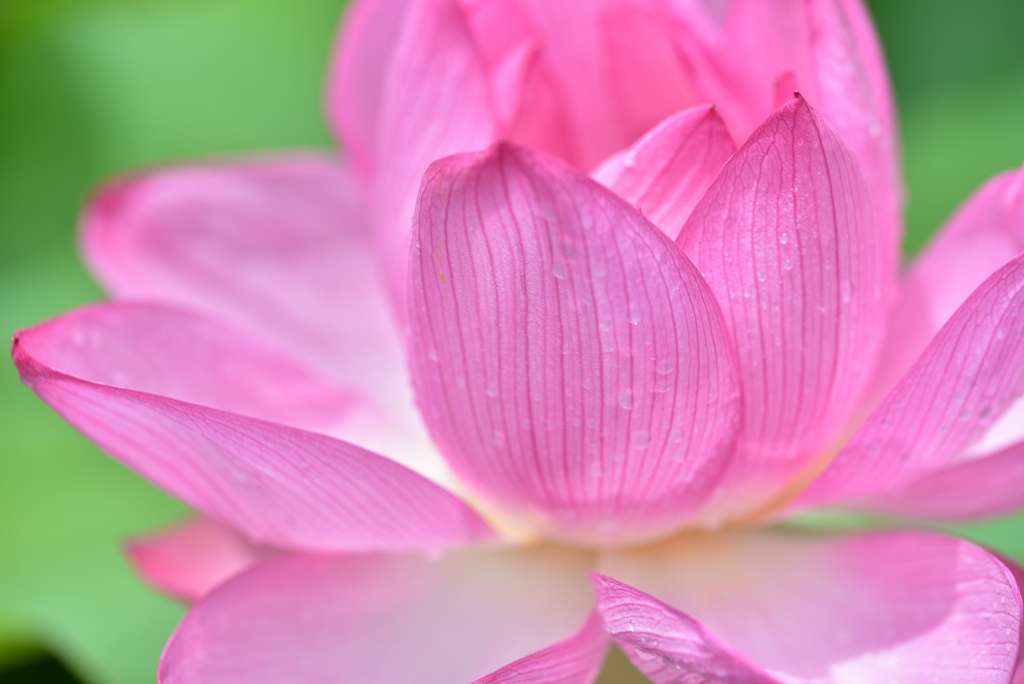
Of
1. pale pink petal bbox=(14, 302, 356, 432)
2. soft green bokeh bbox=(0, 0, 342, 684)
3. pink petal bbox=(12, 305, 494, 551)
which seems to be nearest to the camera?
pink petal bbox=(12, 305, 494, 551)

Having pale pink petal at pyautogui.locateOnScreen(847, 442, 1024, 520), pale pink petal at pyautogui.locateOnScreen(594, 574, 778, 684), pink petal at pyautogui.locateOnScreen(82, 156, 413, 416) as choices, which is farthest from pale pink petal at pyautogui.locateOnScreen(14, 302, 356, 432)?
pale pink petal at pyautogui.locateOnScreen(847, 442, 1024, 520)

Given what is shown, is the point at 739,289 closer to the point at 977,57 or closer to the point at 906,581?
the point at 906,581

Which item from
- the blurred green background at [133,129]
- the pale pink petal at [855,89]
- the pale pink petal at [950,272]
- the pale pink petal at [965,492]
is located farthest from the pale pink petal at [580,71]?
the blurred green background at [133,129]

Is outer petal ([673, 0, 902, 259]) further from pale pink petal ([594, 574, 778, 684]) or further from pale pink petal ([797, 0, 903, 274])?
pale pink petal ([594, 574, 778, 684])

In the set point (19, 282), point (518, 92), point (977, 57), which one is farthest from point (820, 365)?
point (19, 282)

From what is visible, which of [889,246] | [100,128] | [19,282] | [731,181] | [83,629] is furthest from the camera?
[100,128]

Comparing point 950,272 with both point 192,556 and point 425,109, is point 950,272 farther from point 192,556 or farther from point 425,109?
point 192,556

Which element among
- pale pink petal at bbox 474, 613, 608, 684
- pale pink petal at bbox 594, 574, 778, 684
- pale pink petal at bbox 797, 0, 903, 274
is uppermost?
pale pink petal at bbox 797, 0, 903, 274
